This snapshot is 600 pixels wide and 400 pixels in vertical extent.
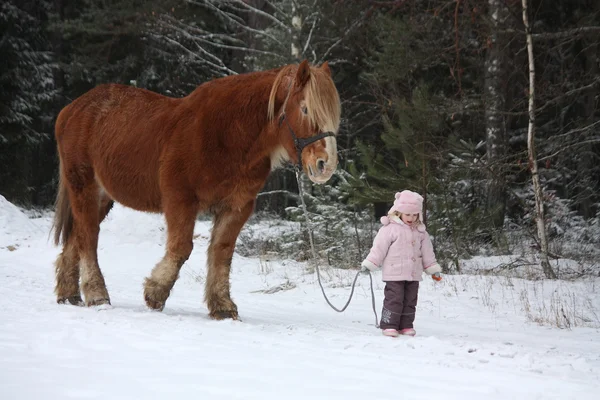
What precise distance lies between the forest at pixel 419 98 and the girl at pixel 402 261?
10.7 ft

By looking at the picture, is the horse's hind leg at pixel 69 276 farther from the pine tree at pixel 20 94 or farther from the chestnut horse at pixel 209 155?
the pine tree at pixel 20 94

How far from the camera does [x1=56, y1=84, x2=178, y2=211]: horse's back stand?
6793 millimetres

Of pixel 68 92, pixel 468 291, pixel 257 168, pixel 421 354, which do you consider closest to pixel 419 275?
pixel 421 354

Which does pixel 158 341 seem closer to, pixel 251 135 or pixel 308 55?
pixel 251 135

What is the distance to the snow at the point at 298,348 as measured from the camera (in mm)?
3574

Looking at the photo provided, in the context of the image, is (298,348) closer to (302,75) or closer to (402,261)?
(402,261)

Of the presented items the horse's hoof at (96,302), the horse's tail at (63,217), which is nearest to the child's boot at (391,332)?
the horse's hoof at (96,302)

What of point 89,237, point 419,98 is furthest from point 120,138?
point 419,98

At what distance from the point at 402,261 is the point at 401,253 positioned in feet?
0.24

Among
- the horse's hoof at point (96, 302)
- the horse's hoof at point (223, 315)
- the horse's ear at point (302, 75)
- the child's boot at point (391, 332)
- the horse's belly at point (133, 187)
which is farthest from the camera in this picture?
the horse's hoof at point (96, 302)

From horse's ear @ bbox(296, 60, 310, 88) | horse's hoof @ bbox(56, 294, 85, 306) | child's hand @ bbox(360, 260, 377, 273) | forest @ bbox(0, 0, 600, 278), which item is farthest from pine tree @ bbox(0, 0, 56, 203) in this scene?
child's hand @ bbox(360, 260, 377, 273)

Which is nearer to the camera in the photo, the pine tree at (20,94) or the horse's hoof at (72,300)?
the horse's hoof at (72,300)

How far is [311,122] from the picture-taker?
5.97m

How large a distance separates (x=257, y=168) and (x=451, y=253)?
22.0 feet
